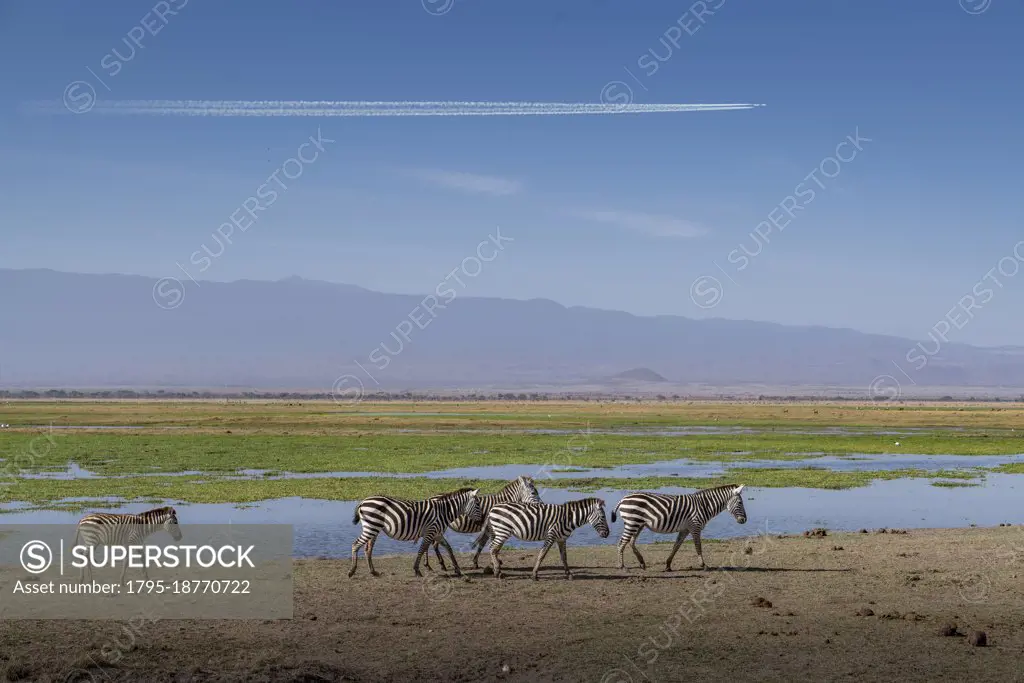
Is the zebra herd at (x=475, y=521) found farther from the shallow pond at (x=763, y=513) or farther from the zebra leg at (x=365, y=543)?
the shallow pond at (x=763, y=513)

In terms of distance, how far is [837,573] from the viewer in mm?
18703

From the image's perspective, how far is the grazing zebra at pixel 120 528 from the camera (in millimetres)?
17297

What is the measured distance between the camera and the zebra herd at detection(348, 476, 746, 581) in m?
18.3

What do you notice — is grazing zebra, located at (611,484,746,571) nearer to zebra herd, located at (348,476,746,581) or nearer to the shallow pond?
zebra herd, located at (348,476,746,581)

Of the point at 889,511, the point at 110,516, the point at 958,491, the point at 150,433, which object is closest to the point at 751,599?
the point at 110,516

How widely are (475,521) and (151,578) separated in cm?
599

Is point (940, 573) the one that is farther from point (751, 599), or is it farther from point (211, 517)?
point (211, 517)

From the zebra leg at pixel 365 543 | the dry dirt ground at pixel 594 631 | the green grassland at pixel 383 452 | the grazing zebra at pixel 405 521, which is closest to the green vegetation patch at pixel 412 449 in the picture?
the green grassland at pixel 383 452

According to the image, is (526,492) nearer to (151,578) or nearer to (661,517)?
(661,517)

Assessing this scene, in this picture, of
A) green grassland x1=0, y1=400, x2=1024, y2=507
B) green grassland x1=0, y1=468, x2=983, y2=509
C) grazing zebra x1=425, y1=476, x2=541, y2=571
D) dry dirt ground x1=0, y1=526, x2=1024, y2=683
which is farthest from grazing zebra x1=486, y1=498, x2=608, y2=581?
green grassland x1=0, y1=400, x2=1024, y2=507

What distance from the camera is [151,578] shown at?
17.3m

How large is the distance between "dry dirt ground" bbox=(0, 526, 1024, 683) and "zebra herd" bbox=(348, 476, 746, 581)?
23.6 inches

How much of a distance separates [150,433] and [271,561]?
48.3 m

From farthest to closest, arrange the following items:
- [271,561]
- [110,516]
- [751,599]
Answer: [271,561] < [110,516] < [751,599]
